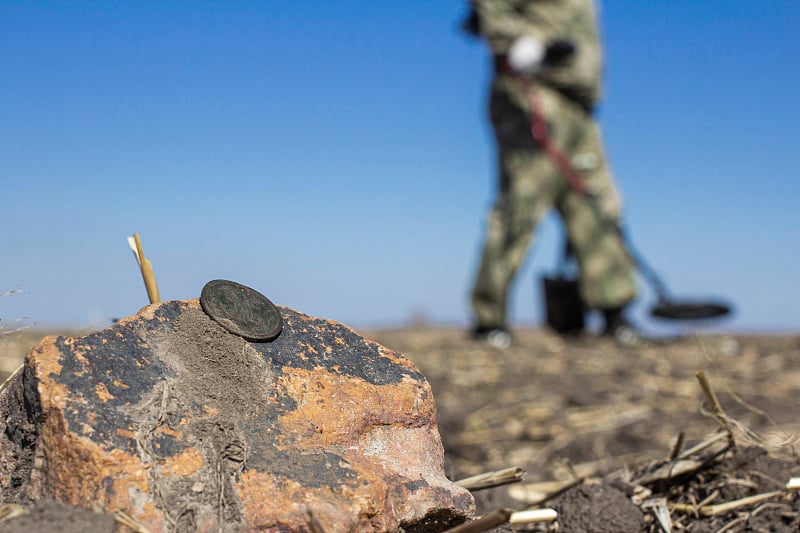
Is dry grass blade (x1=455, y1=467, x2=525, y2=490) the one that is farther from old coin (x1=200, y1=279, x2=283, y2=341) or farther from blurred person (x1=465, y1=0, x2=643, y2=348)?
blurred person (x1=465, y1=0, x2=643, y2=348)

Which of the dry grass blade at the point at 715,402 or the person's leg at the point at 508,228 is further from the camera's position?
the person's leg at the point at 508,228

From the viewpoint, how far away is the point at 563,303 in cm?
782

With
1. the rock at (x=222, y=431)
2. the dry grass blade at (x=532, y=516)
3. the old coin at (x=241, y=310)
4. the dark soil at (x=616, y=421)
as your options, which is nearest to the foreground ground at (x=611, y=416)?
the dark soil at (x=616, y=421)

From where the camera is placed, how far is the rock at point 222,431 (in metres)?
1.42

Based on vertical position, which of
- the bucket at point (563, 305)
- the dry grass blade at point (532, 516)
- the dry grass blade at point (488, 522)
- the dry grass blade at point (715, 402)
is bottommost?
the bucket at point (563, 305)

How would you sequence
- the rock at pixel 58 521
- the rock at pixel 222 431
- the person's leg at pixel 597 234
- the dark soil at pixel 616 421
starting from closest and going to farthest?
1. the rock at pixel 58 521
2. the rock at pixel 222 431
3. the dark soil at pixel 616 421
4. the person's leg at pixel 597 234

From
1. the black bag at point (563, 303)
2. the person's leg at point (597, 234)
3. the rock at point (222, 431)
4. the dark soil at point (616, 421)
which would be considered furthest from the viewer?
the black bag at point (563, 303)

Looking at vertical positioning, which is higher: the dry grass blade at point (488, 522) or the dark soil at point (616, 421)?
the dry grass blade at point (488, 522)

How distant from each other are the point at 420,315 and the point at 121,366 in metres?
11.1

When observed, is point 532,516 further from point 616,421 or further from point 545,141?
point 545,141

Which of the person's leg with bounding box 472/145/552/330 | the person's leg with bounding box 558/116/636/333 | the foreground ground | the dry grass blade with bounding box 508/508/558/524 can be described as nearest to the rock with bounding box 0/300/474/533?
the dry grass blade with bounding box 508/508/558/524

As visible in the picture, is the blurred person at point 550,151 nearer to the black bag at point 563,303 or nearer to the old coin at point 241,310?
the black bag at point 563,303

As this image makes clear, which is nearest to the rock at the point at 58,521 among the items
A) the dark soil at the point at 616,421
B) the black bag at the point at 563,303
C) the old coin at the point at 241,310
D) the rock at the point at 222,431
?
the rock at the point at 222,431

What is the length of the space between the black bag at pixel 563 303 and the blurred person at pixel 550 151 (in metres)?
0.54
